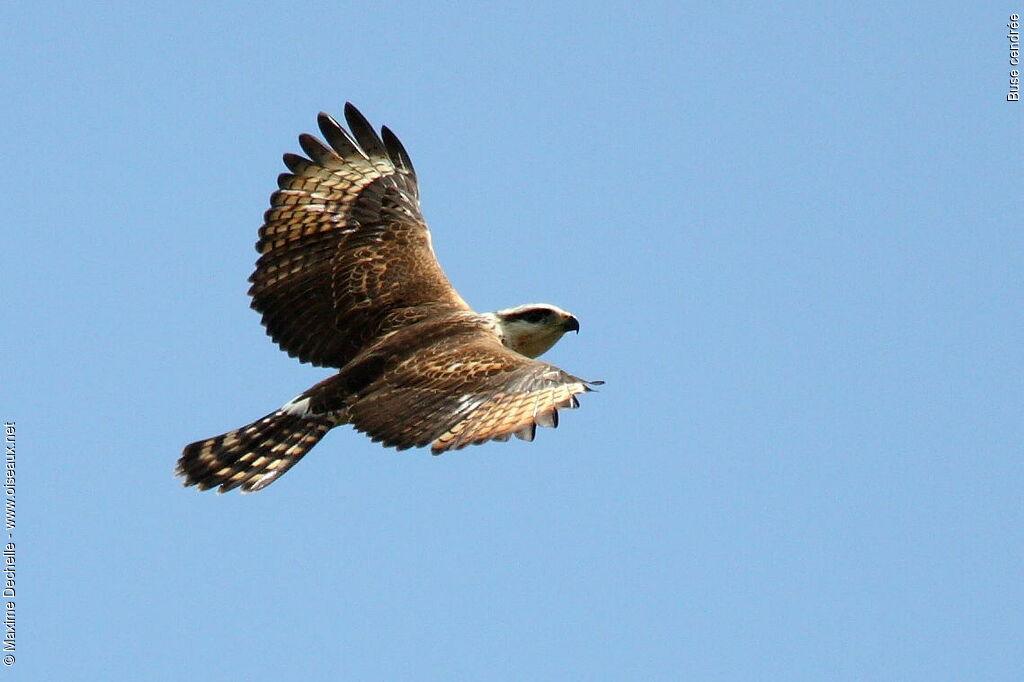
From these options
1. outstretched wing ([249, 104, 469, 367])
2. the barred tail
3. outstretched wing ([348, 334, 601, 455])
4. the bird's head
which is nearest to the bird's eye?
the bird's head

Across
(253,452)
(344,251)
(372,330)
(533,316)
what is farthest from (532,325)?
(253,452)

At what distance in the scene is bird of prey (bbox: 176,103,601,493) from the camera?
12.4 metres

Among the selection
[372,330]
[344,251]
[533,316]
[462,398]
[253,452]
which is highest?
[344,251]

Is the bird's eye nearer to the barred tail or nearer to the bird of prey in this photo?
the bird of prey

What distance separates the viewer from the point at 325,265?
15.0 metres

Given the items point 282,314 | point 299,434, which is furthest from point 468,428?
point 282,314

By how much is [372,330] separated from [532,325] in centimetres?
138

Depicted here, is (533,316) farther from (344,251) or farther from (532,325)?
(344,251)

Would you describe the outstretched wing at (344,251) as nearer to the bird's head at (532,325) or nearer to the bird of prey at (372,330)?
the bird of prey at (372,330)

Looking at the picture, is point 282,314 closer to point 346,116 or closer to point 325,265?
point 325,265

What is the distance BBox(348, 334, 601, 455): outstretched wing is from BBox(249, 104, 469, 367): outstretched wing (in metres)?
1.30

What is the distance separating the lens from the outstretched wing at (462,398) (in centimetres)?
1196

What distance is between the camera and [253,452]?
13664 millimetres

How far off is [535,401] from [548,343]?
2.72 metres
